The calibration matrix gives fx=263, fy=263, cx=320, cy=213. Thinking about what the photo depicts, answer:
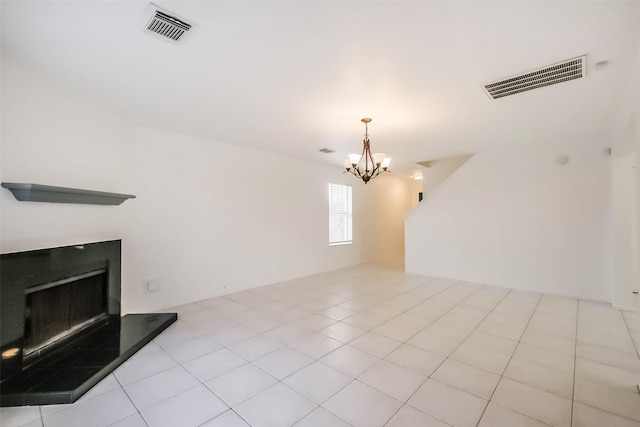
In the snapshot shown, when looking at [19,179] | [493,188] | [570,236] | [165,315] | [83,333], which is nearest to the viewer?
[19,179]

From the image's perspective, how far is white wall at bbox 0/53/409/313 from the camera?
2.21 metres

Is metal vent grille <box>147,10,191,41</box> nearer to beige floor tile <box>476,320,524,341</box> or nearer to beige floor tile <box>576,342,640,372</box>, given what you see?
beige floor tile <box>476,320,524,341</box>

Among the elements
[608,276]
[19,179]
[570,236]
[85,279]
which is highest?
[19,179]

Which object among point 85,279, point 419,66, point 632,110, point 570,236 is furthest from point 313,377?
point 570,236

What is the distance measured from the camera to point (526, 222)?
186 inches

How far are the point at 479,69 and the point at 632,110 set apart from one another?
1939mm

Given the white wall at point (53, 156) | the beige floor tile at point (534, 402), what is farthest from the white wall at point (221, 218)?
the beige floor tile at point (534, 402)

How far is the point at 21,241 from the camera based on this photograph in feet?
7.01

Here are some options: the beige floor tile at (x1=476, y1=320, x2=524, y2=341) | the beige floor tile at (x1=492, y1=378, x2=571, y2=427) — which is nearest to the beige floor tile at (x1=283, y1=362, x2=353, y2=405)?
the beige floor tile at (x1=492, y1=378, x2=571, y2=427)

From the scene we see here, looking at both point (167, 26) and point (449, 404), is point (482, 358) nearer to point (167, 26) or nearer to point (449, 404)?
point (449, 404)

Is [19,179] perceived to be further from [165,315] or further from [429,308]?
[429,308]

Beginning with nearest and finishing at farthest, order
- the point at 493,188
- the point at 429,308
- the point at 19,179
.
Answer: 1. the point at 19,179
2. the point at 429,308
3. the point at 493,188

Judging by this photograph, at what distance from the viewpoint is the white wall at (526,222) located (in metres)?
4.16

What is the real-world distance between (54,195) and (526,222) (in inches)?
255
